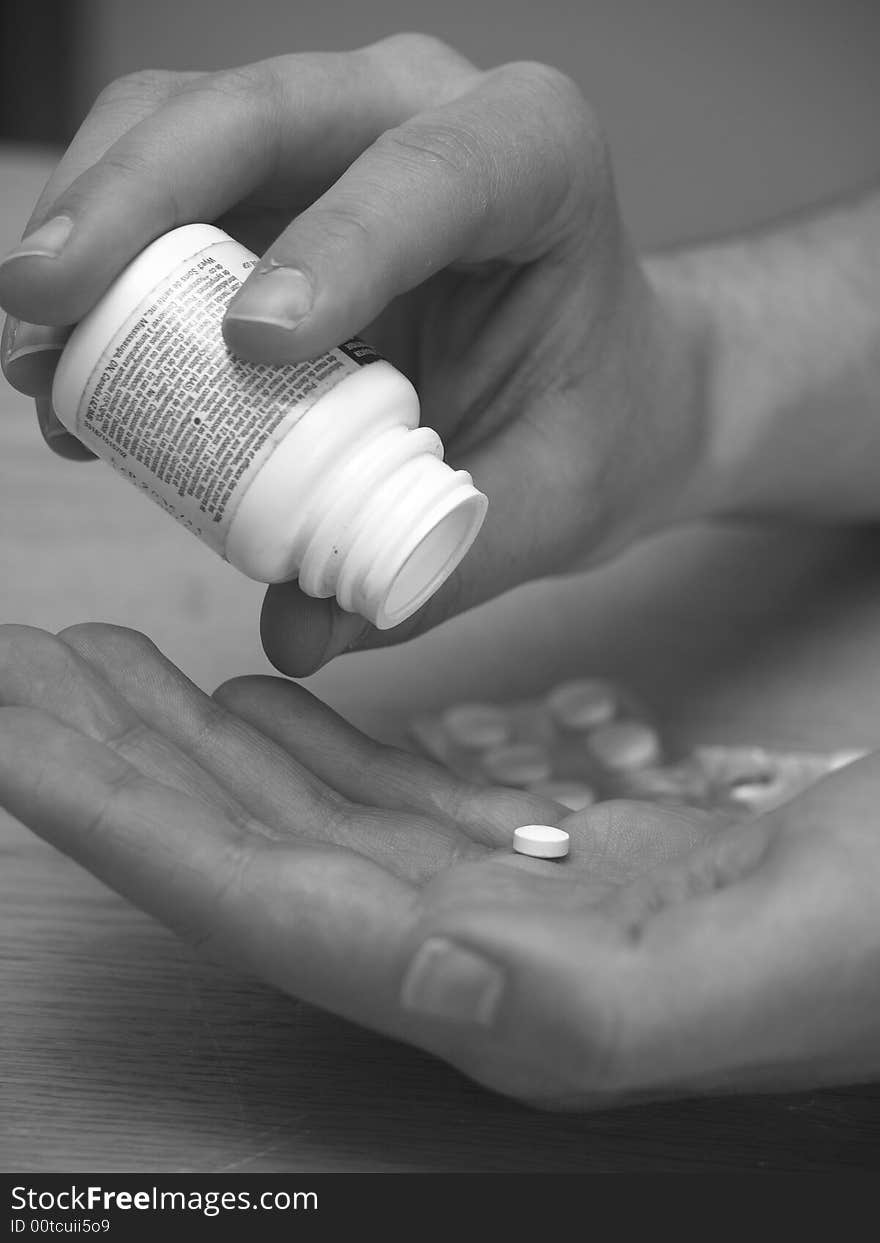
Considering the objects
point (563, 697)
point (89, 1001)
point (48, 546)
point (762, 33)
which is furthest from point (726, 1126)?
point (762, 33)

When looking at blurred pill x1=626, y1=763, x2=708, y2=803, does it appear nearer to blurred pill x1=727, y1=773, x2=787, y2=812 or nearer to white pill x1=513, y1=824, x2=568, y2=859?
blurred pill x1=727, y1=773, x2=787, y2=812

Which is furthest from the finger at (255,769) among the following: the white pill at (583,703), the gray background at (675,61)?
the gray background at (675,61)

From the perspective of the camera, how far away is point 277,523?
1.74 ft

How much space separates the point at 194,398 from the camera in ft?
1.75

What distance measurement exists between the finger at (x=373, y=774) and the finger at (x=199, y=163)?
19 centimetres

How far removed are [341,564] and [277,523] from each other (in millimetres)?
31

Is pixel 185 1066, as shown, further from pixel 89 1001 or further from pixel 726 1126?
pixel 726 1126

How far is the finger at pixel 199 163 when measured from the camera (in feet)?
1.78

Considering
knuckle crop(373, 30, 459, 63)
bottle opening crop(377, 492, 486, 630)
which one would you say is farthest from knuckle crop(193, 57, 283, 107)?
bottle opening crop(377, 492, 486, 630)

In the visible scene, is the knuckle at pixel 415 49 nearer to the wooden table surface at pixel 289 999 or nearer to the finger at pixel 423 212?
the finger at pixel 423 212

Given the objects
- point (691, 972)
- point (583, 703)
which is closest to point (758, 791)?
point (583, 703)

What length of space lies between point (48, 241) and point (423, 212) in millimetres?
157

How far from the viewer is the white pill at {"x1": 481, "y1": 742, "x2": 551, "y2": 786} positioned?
2.54ft

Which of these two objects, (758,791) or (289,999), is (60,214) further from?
(758,791)
